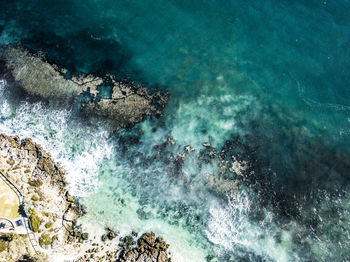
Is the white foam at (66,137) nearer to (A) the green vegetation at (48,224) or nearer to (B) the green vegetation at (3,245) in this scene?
(A) the green vegetation at (48,224)

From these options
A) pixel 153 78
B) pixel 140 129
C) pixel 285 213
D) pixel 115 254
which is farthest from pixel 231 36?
pixel 115 254

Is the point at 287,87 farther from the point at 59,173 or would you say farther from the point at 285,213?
the point at 59,173

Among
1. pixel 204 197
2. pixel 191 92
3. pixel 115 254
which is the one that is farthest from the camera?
pixel 191 92

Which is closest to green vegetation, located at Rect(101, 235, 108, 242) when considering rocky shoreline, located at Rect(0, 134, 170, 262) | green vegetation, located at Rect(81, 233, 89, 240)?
rocky shoreline, located at Rect(0, 134, 170, 262)

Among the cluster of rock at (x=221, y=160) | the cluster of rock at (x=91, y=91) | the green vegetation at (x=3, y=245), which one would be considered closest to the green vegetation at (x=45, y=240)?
the green vegetation at (x=3, y=245)

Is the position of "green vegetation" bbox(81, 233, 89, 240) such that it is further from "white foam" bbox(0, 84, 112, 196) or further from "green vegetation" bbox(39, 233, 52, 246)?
"white foam" bbox(0, 84, 112, 196)

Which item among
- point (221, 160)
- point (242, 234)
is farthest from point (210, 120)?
point (242, 234)
